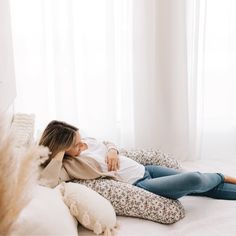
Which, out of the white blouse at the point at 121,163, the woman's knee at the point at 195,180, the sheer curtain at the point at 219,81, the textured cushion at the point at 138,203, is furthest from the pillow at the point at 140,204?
the sheer curtain at the point at 219,81

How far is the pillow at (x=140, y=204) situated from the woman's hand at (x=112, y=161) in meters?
0.22

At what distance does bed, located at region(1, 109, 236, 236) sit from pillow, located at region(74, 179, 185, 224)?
0.02 m

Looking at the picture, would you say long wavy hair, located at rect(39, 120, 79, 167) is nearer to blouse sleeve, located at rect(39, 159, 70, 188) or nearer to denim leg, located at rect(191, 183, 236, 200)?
blouse sleeve, located at rect(39, 159, 70, 188)

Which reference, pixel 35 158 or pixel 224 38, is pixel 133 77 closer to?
pixel 224 38

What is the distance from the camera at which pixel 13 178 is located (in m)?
0.72

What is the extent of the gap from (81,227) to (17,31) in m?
1.31

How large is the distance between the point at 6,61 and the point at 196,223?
118 centimetres

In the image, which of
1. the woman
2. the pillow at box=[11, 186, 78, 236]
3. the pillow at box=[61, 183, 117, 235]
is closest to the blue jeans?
the woman

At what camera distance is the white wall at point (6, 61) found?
1842mm

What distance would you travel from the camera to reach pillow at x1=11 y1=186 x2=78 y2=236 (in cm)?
112

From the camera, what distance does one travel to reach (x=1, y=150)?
702 mm

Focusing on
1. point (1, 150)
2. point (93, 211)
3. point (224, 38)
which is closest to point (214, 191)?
point (93, 211)

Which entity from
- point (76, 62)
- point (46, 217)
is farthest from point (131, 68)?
point (46, 217)

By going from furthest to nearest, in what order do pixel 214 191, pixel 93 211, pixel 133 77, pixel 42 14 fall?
1. pixel 133 77
2. pixel 42 14
3. pixel 214 191
4. pixel 93 211
